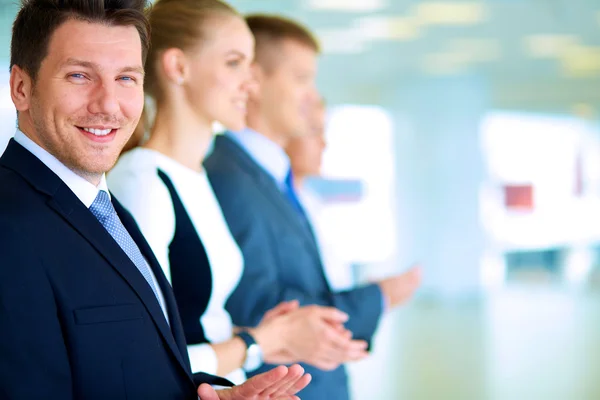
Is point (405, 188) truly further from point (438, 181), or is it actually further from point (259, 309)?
point (259, 309)

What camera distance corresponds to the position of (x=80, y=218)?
1.20 metres

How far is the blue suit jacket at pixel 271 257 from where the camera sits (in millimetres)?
2299

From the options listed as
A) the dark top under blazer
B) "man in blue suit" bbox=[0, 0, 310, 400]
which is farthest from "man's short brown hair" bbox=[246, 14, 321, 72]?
"man in blue suit" bbox=[0, 0, 310, 400]

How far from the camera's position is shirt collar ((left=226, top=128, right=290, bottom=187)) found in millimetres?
2652

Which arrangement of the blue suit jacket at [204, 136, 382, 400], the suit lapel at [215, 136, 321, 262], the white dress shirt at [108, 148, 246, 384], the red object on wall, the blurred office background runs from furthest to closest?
the red object on wall → the blurred office background → the suit lapel at [215, 136, 321, 262] → the blue suit jacket at [204, 136, 382, 400] → the white dress shirt at [108, 148, 246, 384]

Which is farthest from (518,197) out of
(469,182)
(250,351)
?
(250,351)

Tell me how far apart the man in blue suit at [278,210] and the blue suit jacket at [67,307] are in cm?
102

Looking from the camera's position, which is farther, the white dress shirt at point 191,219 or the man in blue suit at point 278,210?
→ the man in blue suit at point 278,210

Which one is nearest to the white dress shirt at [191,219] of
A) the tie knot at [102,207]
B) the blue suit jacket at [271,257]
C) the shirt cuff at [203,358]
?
the shirt cuff at [203,358]

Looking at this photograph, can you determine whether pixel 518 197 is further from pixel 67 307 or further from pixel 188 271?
pixel 67 307

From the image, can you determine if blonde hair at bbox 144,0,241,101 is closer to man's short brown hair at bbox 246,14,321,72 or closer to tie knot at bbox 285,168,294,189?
man's short brown hair at bbox 246,14,321,72

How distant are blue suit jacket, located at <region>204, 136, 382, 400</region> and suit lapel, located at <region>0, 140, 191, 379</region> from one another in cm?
101

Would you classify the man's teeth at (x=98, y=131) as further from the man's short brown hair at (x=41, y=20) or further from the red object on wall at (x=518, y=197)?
the red object on wall at (x=518, y=197)

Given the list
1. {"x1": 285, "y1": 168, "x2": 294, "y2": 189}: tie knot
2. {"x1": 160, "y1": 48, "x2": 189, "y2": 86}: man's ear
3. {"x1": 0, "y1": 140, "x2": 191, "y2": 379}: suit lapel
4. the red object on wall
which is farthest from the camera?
the red object on wall
